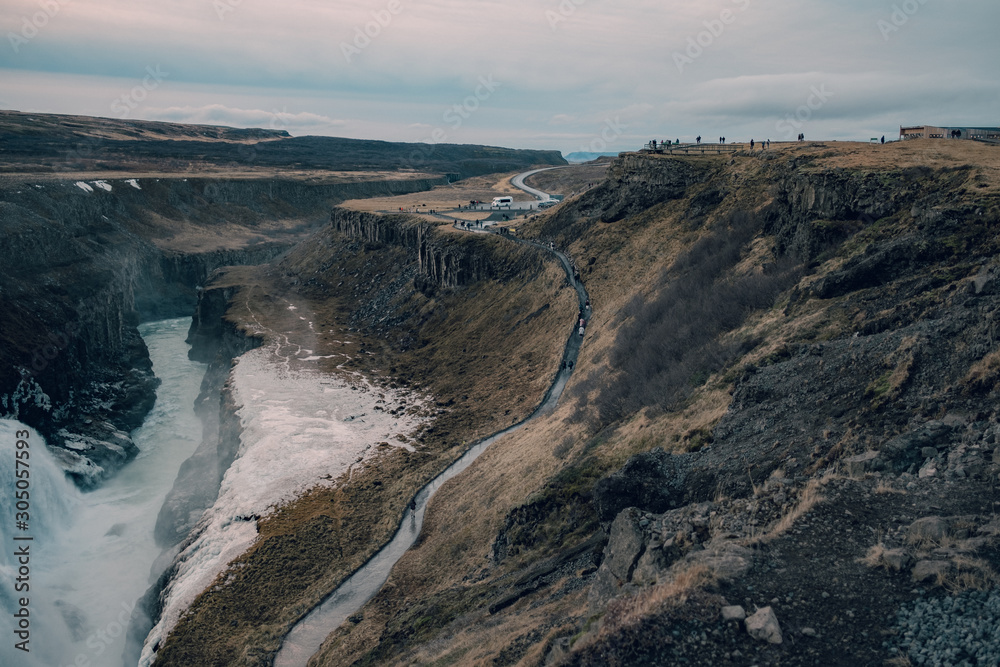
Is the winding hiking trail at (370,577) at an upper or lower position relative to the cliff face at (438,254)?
lower

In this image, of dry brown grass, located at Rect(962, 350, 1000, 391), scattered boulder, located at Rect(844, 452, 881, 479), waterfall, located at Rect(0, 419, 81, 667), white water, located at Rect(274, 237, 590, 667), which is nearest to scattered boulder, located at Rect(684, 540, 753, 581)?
scattered boulder, located at Rect(844, 452, 881, 479)

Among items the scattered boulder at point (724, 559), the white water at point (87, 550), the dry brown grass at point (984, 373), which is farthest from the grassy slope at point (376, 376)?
the dry brown grass at point (984, 373)

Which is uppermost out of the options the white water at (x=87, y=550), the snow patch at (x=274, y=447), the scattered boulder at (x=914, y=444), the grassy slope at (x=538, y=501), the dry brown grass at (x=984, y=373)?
the dry brown grass at (x=984, y=373)

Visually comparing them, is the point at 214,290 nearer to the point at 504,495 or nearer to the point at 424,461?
the point at 424,461

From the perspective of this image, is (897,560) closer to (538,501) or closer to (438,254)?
(538,501)

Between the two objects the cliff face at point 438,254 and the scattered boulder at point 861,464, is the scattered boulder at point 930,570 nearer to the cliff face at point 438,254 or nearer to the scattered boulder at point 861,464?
the scattered boulder at point 861,464

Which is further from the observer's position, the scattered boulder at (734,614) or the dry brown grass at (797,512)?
the dry brown grass at (797,512)

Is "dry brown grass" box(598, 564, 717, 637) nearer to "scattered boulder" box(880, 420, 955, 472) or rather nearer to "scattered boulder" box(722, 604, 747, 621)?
"scattered boulder" box(722, 604, 747, 621)
